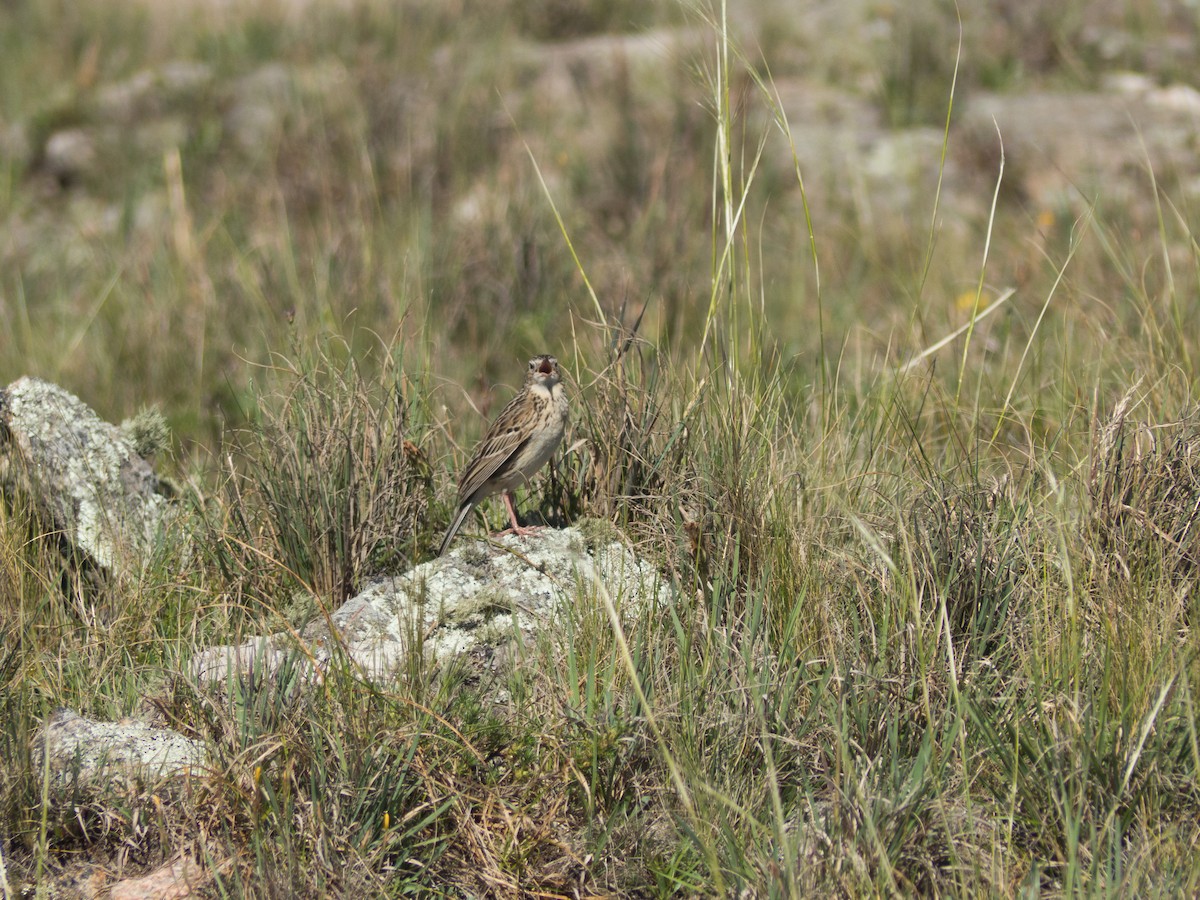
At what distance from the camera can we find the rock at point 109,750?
3.41 metres

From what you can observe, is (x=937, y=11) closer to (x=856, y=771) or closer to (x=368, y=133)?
(x=368, y=133)

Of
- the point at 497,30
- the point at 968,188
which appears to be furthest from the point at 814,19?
the point at 968,188

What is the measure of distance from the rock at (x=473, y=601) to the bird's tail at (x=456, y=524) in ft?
0.48

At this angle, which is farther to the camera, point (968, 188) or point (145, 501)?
point (968, 188)

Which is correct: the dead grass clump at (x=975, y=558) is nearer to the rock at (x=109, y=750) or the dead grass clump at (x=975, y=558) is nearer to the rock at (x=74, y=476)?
the rock at (x=109, y=750)

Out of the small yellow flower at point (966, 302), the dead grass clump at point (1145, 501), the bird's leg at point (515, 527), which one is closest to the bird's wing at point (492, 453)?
the bird's leg at point (515, 527)

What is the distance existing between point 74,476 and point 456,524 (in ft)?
4.76

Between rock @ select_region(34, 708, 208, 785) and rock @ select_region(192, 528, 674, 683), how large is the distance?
0.77 feet

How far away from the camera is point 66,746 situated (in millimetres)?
3510

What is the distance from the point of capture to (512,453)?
459 cm

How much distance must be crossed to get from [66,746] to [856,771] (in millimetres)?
2124

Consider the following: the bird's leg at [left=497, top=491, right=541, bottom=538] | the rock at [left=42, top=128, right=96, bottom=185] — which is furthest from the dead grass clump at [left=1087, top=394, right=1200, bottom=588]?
the rock at [left=42, top=128, right=96, bottom=185]

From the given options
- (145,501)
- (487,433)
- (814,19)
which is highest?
(814,19)

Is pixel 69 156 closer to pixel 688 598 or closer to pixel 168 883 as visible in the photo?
pixel 688 598
